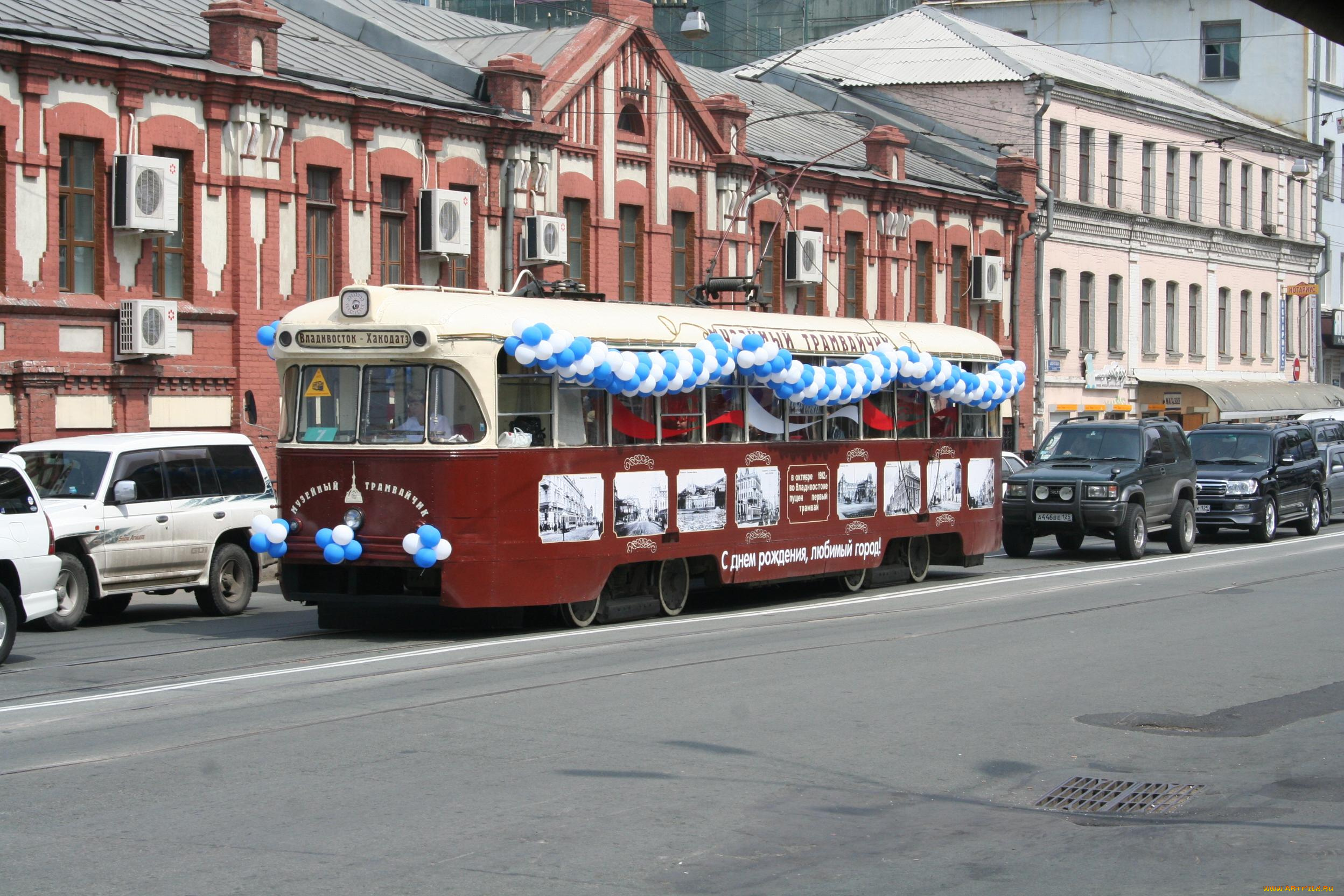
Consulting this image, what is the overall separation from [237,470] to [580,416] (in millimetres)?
4769

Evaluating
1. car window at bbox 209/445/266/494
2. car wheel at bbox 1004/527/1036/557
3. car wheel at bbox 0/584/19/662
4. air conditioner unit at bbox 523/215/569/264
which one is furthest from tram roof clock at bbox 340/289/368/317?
air conditioner unit at bbox 523/215/569/264

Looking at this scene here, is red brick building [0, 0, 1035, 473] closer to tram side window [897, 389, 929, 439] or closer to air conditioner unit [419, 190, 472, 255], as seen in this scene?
air conditioner unit [419, 190, 472, 255]

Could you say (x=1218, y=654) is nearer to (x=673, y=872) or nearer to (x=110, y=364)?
(x=673, y=872)

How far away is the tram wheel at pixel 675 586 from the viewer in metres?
18.0

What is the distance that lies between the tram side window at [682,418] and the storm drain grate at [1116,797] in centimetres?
847

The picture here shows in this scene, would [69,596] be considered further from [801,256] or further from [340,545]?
[801,256]

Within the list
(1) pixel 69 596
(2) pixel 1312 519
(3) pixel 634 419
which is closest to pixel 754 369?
(3) pixel 634 419

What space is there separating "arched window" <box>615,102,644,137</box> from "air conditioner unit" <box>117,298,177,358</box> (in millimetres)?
11674

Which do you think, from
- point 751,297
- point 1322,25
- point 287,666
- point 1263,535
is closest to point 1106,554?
point 1263,535

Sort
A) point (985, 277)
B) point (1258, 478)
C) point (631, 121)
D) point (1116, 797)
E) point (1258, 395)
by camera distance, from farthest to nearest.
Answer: point (1258, 395)
point (985, 277)
point (631, 121)
point (1258, 478)
point (1116, 797)

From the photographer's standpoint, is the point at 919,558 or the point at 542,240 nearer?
the point at 919,558

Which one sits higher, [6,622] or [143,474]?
[143,474]

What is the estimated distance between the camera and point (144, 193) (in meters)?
24.5

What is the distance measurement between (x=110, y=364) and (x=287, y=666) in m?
12.2
